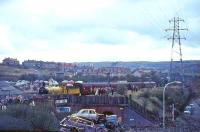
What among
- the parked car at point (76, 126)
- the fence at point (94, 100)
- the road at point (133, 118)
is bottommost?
the road at point (133, 118)

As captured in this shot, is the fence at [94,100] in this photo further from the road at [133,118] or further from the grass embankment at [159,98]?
the grass embankment at [159,98]

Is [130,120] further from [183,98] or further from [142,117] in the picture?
[183,98]

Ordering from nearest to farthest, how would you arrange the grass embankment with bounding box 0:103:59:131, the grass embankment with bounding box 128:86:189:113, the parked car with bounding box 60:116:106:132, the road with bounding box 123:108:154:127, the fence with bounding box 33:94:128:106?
the grass embankment with bounding box 0:103:59:131 < the parked car with bounding box 60:116:106:132 < the road with bounding box 123:108:154:127 < the fence with bounding box 33:94:128:106 < the grass embankment with bounding box 128:86:189:113

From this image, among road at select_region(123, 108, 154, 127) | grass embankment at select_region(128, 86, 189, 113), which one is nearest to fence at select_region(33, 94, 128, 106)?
road at select_region(123, 108, 154, 127)

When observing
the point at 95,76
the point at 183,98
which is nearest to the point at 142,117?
the point at 183,98

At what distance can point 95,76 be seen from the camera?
181875 mm

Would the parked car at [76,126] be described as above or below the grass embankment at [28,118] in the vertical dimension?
below

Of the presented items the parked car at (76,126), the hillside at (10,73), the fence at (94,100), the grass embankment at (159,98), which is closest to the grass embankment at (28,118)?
the parked car at (76,126)

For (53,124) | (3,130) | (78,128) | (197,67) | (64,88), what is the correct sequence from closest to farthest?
(3,130) → (53,124) → (78,128) → (64,88) → (197,67)

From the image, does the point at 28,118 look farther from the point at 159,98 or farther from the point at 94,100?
the point at 159,98

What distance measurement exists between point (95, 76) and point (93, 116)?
129 m

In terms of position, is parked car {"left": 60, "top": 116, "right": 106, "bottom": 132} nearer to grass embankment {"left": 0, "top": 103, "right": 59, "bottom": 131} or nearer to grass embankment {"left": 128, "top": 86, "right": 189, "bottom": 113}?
grass embankment {"left": 0, "top": 103, "right": 59, "bottom": 131}

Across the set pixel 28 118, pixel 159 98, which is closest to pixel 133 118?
pixel 28 118

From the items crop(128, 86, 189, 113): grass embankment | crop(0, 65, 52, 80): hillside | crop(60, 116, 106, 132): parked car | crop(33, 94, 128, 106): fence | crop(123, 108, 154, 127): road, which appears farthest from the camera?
crop(0, 65, 52, 80): hillside
